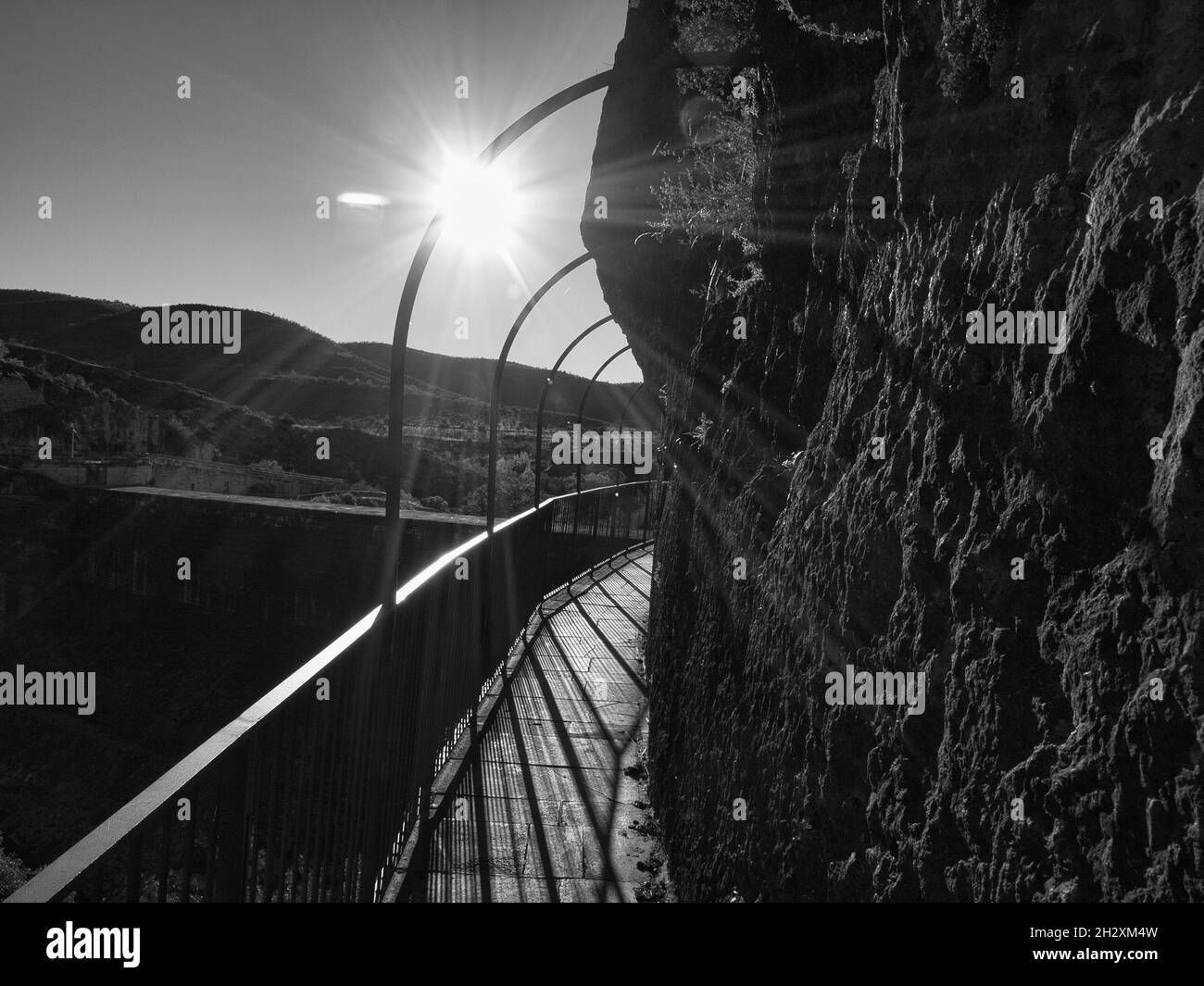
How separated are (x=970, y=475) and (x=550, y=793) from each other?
374 cm

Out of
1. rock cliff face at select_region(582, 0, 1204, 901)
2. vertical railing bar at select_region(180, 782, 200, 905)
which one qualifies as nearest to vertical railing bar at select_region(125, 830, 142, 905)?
vertical railing bar at select_region(180, 782, 200, 905)

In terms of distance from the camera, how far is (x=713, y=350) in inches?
176

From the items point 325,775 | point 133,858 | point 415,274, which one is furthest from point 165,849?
point 415,274

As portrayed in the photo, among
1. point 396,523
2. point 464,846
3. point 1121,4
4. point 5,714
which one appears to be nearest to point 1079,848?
point 1121,4

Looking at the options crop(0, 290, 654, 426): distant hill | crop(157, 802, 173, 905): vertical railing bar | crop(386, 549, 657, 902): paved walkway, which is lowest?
crop(386, 549, 657, 902): paved walkway

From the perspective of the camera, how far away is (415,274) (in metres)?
3.99

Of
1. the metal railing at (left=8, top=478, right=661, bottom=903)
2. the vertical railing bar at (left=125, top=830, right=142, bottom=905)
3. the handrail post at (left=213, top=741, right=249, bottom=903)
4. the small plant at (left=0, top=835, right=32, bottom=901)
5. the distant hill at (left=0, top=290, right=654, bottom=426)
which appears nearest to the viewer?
the vertical railing bar at (left=125, top=830, right=142, bottom=905)

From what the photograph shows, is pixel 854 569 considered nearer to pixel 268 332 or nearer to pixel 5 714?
pixel 5 714

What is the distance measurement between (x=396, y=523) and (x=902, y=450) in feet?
7.90

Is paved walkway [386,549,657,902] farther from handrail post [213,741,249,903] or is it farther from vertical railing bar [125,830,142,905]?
vertical railing bar [125,830,142,905]

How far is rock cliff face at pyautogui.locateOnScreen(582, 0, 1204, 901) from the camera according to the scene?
1.23m

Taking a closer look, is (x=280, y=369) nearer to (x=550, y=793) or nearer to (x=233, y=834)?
(x=550, y=793)

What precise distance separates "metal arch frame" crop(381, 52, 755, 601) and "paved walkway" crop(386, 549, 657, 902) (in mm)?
1457

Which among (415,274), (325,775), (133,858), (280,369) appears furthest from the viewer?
(280,369)
